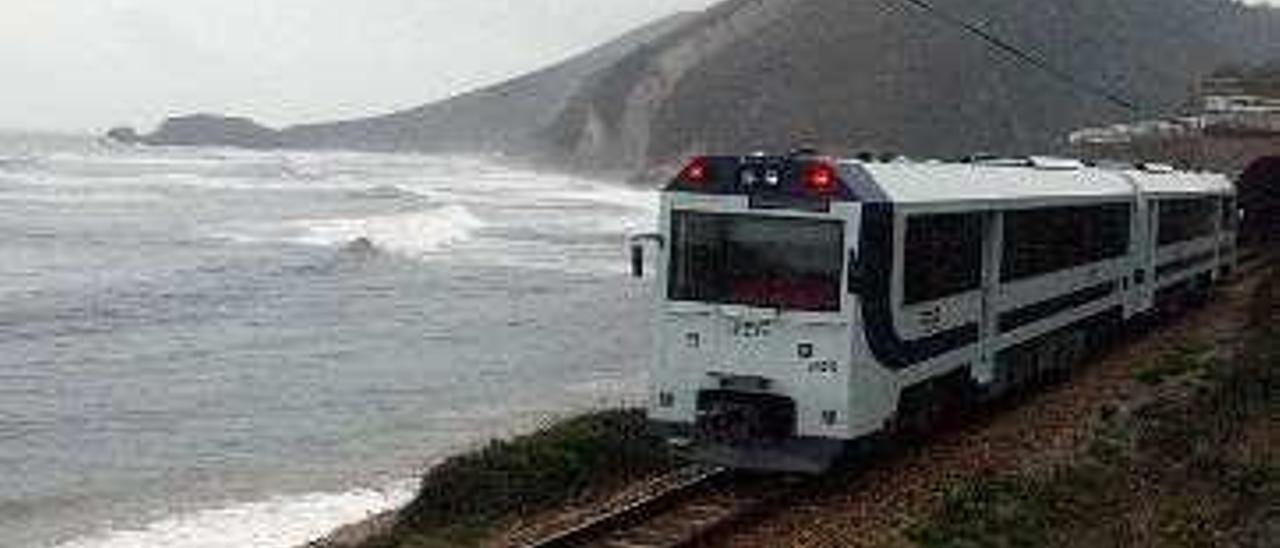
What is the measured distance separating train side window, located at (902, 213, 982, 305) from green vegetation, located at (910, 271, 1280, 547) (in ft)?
6.60

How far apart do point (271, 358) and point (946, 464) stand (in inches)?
937

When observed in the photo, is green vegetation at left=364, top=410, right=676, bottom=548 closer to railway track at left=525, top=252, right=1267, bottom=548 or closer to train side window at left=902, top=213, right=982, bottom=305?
railway track at left=525, top=252, right=1267, bottom=548

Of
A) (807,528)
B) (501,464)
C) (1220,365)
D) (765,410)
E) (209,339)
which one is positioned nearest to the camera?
(807,528)

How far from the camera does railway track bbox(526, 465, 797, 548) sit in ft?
54.6

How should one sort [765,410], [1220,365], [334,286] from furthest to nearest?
[334,286] < [1220,365] < [765,410]

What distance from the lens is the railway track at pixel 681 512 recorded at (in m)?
16.7

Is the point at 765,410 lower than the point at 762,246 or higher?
lower

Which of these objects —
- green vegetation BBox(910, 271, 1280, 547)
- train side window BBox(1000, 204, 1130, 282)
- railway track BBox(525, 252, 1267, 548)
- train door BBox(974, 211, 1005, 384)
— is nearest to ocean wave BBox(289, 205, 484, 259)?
train side window BBox(1000, 204, 1130, 282)

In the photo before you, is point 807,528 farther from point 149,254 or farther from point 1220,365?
point 149,254

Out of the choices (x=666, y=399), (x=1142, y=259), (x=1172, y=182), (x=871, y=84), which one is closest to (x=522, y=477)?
(x=666, y=399)

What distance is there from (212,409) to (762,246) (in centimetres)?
1787

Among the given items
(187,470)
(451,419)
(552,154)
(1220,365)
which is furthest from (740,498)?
(552,154)

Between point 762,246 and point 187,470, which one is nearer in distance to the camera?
point 762,246

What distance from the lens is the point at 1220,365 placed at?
26422 mm
